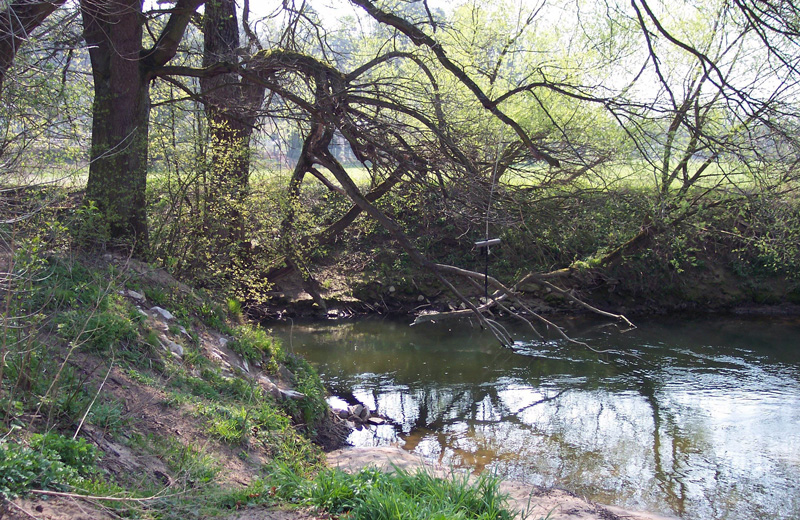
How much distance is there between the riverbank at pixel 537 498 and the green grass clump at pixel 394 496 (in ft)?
2.31

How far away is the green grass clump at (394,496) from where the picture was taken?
11.9ft

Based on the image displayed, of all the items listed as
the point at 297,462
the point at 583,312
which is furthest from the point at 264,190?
the point at 583,312

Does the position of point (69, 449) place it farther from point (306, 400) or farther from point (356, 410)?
point (356, 410)

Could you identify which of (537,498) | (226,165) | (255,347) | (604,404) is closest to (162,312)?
(255,347)

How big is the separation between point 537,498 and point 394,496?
2.71 metres

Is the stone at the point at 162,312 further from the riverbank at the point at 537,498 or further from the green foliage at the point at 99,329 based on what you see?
the riverbank at the point at 537,498

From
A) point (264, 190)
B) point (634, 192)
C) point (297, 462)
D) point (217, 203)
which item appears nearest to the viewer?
point (297, 462)

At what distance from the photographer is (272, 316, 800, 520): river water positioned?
274 inches

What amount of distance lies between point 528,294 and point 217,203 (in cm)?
956

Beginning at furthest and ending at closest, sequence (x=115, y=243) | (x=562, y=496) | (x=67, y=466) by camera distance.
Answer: (x=115, y=243), (x=562, y=496), (x=67, y=466)

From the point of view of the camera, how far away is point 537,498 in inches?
232

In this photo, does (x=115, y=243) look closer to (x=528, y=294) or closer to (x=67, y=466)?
(x=67, y=466)

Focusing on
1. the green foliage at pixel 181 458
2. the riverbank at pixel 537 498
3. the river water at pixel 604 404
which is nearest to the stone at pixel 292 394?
the riverbank at pixel 537 498

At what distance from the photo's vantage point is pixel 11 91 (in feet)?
21.7
